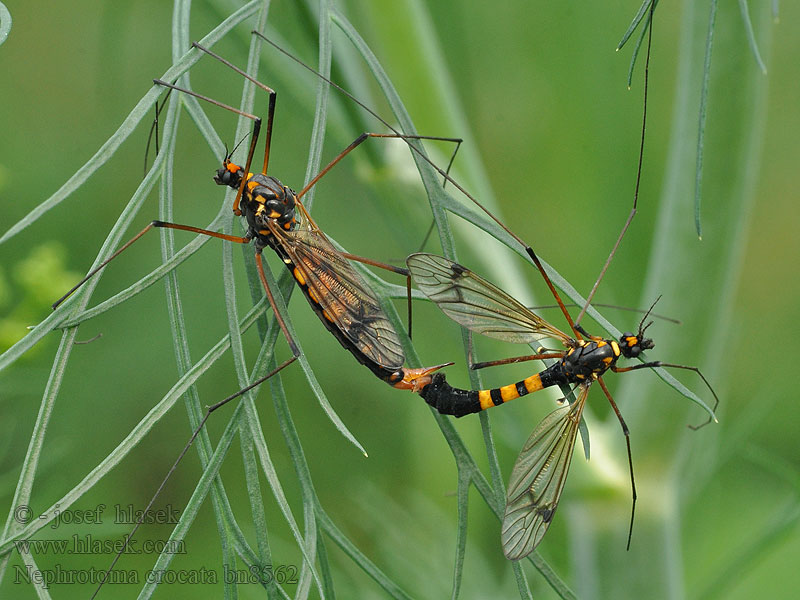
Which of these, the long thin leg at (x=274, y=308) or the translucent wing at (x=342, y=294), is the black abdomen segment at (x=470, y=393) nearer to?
the translucent wing at (x=342, y=294)

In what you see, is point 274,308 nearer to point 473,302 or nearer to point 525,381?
point 473,302

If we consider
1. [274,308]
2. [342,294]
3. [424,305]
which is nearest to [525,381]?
[342,294]

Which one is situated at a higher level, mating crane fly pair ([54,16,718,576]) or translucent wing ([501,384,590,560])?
mating crane fly pair ([54,16,718,576])

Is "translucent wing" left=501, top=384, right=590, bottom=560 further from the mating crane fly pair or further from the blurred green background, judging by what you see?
the blurred green background

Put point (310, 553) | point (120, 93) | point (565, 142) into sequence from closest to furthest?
point (310, 553)
point (120, 93)
point (565, 142)

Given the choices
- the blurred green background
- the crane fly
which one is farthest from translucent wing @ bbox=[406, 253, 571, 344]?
the blurred green background

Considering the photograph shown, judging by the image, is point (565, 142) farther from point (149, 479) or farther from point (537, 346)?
point (149, 479)

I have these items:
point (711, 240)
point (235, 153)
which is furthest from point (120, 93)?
point (711, 240)
